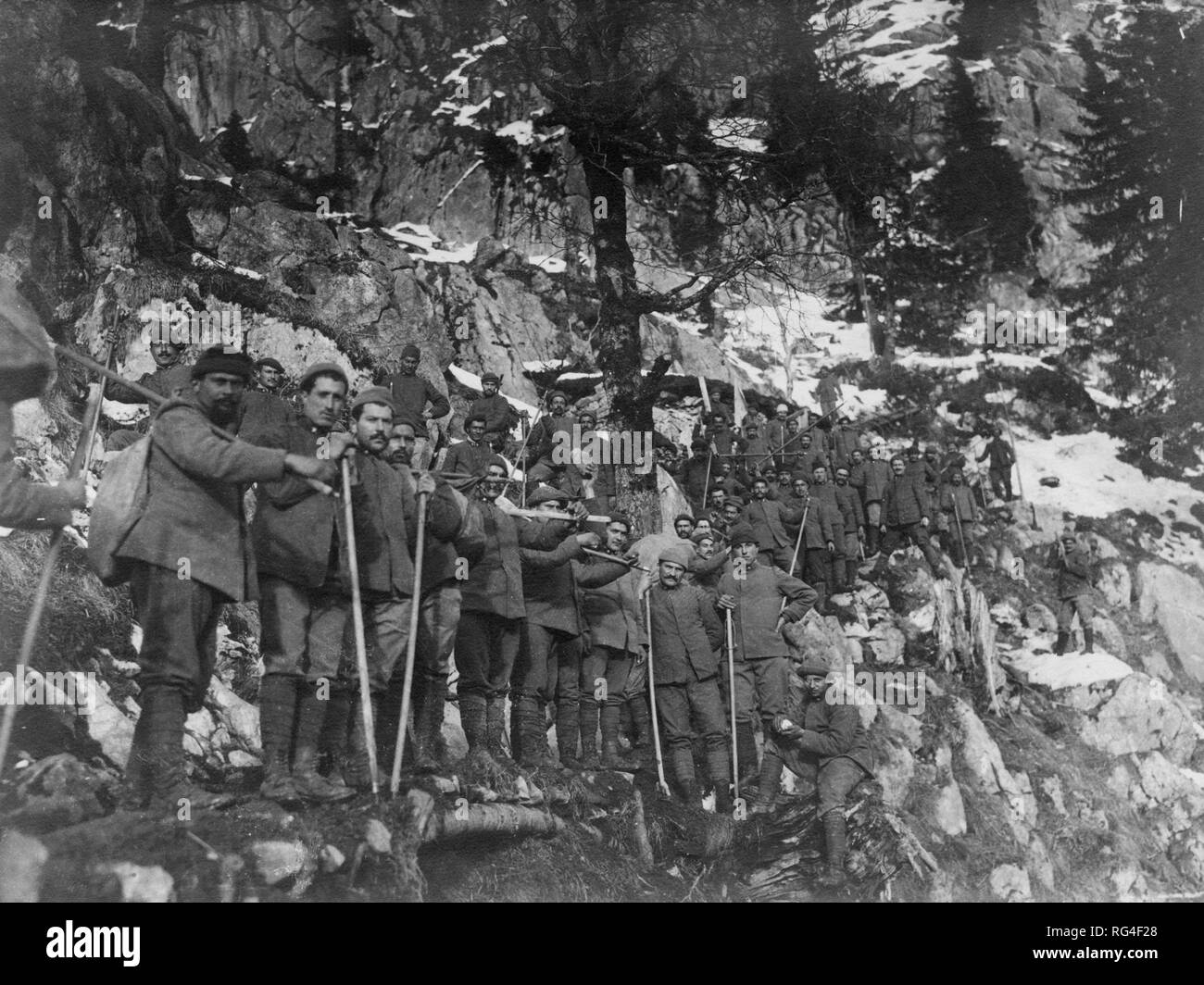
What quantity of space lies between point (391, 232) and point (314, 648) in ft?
15.4

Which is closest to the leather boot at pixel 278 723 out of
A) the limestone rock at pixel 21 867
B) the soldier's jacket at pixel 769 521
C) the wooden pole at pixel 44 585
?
the limestone rock at pixel 21 867

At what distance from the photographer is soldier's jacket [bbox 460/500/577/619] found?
7.87 metres

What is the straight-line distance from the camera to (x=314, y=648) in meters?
6.65

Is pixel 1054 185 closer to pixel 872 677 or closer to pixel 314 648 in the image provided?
pixel 872 677

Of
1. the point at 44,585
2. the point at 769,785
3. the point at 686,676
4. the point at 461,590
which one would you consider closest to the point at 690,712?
the point at 686,676

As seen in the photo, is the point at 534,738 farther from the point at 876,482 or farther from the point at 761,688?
the point at 876,482

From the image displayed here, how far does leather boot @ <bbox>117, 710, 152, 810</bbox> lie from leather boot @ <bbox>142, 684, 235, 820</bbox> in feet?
0.07

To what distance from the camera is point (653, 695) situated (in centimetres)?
893

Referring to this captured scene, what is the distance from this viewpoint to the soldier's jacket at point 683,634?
9.01 m

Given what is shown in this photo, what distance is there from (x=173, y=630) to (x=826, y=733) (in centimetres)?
460

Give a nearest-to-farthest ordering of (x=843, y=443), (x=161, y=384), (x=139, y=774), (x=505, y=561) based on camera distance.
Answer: (x=139, y=774) < (x=161, y=384) < (x=505, y=561) < (x=843, y=443)

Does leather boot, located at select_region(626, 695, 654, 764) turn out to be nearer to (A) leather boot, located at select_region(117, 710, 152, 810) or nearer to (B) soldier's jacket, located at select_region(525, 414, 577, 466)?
(B) soldier's jacket, located at select_region(525, 414, 577, 466)

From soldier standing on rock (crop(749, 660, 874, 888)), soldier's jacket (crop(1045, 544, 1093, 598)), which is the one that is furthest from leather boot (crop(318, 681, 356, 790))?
soldier's jacket (crop(1045, 544, 1093, 598))
